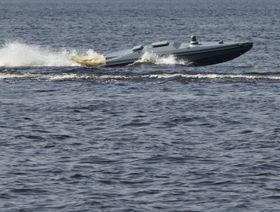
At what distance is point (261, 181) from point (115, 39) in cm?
8232

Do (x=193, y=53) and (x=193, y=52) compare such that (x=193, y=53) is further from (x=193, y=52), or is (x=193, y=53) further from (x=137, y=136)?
(x=137, y=136)

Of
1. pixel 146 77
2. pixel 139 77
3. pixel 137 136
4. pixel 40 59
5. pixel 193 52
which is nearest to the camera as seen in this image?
pixel 137 136

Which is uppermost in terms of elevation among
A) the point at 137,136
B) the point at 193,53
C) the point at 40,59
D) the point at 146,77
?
the point at 193,53

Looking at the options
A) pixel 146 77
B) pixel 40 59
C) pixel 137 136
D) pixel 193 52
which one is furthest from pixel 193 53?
pixel 137 136

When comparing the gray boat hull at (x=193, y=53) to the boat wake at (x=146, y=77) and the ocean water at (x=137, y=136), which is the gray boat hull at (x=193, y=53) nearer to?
the ocean water at (x=137, y=136)

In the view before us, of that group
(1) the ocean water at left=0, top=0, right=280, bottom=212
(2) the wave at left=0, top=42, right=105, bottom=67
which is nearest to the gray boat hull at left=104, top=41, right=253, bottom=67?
(1) the ocean water at left=0, top=0, right=280, bottom=212

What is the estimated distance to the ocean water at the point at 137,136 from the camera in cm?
3291

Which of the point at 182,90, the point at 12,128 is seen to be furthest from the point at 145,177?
the point at 182,90

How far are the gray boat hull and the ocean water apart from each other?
84 cm

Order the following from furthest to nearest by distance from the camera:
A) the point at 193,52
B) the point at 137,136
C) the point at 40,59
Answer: the point at 40,59
the point at 193,52
the point at 137,136

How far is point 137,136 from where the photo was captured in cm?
4322

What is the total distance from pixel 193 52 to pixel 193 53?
0.24 ft

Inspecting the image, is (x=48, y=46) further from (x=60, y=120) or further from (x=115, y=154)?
(x=115, y=154)

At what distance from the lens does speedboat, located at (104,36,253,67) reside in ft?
218
